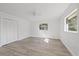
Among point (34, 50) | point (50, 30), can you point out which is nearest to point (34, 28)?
point (50, 30)

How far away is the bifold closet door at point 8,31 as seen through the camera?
5.15 metres

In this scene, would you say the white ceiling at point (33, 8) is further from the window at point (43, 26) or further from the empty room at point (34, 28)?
the window at point (43, 26)

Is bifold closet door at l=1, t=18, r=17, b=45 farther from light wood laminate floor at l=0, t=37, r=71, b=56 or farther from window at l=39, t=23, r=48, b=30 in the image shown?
window at l=39, t=23, r=48, b=30

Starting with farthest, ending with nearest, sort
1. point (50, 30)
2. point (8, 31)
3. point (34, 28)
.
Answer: point (34, 28) < point (50, 30) < point (8, 31)

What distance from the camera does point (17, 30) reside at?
6.90 meters

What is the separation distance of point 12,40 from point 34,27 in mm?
4135

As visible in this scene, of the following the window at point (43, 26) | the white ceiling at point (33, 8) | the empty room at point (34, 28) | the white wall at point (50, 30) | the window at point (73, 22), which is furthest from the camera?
the window at point (43, 26)

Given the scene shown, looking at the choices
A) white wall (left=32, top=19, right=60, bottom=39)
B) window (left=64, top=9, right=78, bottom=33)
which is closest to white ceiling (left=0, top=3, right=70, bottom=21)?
window (left=64, top=9, right=78, bottom=33)

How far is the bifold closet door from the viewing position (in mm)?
5153

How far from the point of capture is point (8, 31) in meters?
5.66

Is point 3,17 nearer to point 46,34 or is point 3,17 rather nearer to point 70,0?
point 70,0

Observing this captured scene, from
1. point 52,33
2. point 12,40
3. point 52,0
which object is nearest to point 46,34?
point 52,33

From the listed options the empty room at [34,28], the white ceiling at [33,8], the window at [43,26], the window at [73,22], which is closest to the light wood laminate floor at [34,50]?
the empty room at [34,28]

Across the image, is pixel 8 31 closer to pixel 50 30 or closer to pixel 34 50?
pixel 34 50
